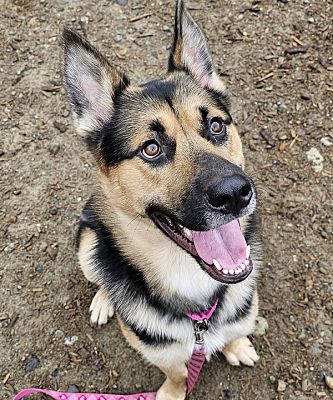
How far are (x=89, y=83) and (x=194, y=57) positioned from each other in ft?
2.47

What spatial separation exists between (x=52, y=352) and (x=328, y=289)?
8.01 feet

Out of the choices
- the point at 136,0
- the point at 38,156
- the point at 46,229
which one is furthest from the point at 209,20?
the point at 46,229

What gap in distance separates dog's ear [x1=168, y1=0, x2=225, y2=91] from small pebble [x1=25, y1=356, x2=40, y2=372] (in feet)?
8.78

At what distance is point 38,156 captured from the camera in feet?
17.5

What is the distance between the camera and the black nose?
262 centimetres

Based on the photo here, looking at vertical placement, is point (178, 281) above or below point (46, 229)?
above

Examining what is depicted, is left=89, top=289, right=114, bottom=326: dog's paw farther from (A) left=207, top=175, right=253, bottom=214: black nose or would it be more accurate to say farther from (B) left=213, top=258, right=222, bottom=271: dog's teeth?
(A) left=207, top=175, right=253, bottom=214: black nose

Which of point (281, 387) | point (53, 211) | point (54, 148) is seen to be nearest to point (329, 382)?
point (281, 387)

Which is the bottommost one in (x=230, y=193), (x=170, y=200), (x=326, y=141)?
(x=326, y=141)

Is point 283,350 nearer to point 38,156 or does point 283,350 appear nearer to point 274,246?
point 274,246

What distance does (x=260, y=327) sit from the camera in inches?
171

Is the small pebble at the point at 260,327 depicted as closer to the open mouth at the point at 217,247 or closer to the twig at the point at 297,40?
the open mouth at the point at 217,247

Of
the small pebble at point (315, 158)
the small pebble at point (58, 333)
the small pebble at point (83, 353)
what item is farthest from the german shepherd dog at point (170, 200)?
the small pebble at point (315, 158)

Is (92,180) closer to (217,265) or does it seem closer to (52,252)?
(52,252)
